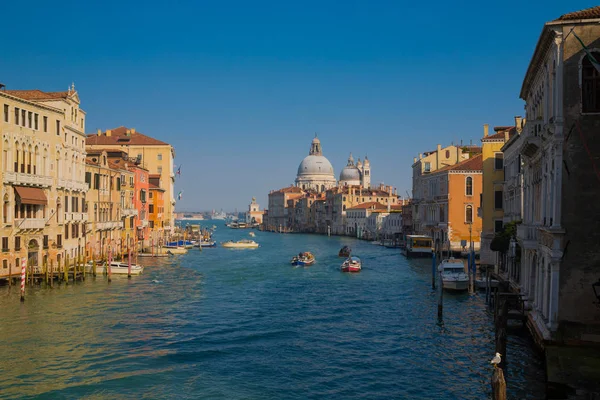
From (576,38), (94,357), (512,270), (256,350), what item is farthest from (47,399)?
(512,270)

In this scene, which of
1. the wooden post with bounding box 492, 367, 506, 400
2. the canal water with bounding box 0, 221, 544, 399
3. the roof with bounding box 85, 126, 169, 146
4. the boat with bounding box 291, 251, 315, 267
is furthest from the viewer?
the roof with bounding box 85, 126, 169, 146

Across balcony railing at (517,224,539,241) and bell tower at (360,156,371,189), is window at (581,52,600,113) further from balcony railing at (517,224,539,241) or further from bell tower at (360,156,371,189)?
bell tower at (360,156,371,189)

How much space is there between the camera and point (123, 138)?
6519 cm

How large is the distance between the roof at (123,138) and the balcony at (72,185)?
27549 millimetres

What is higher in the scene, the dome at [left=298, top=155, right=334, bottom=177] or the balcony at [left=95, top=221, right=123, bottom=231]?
the dome at [left=298, top=155, right=334, bottom=177]

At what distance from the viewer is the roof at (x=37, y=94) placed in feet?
105

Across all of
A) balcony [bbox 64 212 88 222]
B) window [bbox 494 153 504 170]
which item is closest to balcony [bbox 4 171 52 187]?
balcony [bbox 64 212 88 222]

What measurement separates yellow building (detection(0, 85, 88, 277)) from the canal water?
2.63m

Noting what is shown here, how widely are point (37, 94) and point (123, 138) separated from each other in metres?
33.4

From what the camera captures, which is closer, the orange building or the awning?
the awning

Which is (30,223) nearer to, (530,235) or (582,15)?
(530,235)

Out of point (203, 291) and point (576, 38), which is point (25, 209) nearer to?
point (203, 291)

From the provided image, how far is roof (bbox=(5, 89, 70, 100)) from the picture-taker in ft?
105

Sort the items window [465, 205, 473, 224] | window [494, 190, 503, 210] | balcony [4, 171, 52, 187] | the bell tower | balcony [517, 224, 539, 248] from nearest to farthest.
→ 1. balcony [517, 224, 539, 248]
2. balcony [4, 171, 52, 187]
3. window [494, 190, 503, 210]
4. window [465, 205, 473, 224]
5. the bell tower
